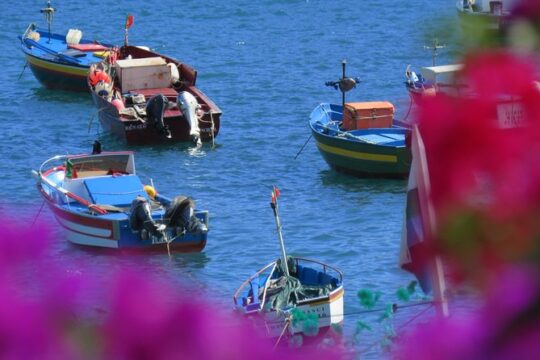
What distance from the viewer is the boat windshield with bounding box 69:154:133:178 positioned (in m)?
24.5

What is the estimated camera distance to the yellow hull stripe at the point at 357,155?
89.2ft

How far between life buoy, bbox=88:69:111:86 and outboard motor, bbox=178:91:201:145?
3857 millimetres

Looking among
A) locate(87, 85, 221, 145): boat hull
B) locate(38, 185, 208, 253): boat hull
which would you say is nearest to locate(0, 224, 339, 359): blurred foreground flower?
locate(38, 185, 208, 253): boat hull

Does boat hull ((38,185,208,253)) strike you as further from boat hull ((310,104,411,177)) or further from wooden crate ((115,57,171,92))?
wooden crate ((115,57,171,92))

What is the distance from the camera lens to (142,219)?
71.2 ft

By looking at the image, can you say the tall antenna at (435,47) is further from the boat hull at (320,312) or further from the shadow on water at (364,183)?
the shadow on water at (364,183)

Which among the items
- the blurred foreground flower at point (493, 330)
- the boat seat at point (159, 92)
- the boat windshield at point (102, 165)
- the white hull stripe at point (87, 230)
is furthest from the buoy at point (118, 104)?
the blurred foreground flower at point (493, 330)

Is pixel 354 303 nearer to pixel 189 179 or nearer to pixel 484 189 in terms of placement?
pixel 189 179

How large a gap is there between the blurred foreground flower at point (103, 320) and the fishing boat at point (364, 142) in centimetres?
2576

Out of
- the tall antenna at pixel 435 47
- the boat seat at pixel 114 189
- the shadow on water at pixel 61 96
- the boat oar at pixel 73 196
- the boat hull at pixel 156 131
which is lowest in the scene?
the shadow on water at pixel 61 96

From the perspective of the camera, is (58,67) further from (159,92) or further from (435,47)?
(435,47)

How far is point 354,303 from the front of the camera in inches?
783

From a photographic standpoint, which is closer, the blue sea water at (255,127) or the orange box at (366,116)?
the blue sea water at (255,127)

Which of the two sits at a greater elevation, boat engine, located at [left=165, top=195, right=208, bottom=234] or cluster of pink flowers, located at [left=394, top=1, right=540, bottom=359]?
cluster of pink flowers, located at [left=394, top=1, right=540, bottom=359]
